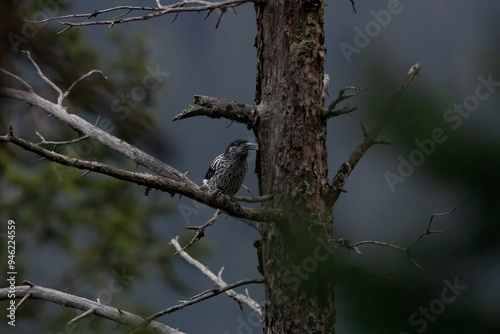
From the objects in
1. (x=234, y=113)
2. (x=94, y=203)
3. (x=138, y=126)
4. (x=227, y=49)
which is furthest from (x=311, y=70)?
(x=227, y=49)

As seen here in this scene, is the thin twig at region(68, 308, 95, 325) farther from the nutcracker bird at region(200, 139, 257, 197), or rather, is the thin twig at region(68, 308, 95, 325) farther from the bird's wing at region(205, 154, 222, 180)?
the bird's wing at region(205, 154, 222, 180)

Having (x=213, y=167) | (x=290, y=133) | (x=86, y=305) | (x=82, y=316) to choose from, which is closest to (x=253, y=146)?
(x=290, y=133)

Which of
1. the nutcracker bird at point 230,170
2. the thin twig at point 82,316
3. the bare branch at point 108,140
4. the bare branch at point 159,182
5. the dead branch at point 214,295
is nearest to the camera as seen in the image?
the bare branch at point 159,182

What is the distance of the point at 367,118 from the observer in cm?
100

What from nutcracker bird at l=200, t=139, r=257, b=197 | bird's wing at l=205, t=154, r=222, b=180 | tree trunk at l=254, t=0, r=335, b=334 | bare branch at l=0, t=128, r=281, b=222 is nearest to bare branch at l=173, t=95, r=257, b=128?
tree trunk at l=254, t=0, r=335, b=334

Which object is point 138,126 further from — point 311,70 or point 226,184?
point 226,184

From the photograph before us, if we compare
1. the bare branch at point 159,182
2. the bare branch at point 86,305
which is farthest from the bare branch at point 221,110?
the bare branch at point 86,305

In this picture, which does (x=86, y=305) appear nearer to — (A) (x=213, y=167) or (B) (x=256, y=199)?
(A) (x=213, y=167)

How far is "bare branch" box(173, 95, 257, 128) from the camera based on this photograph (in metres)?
4.18

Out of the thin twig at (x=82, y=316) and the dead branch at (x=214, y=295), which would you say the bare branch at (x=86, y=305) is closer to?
the thin twig at (x=82, y=316)

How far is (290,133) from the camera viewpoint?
4320mm

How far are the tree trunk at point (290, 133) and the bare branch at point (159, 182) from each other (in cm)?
28

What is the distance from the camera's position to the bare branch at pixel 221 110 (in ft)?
13.7

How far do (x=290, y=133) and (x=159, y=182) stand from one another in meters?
1.10
